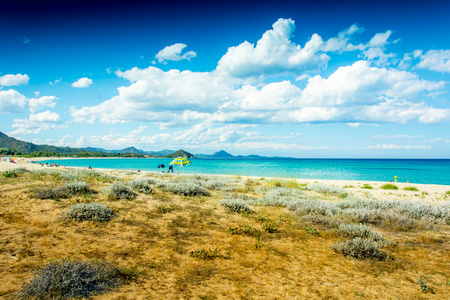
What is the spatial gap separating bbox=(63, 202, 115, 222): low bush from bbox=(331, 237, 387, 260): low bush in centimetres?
672

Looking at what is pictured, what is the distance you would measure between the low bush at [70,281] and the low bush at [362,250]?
5.16 metres

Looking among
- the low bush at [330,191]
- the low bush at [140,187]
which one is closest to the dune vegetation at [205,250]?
the low bush at [140,187]

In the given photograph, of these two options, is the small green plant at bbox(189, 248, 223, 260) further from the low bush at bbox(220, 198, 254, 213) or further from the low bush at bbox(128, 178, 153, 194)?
the low bush at bbox(128, 178, 153, 194)

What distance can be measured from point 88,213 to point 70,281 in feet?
11.9

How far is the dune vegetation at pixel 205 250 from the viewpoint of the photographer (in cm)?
412

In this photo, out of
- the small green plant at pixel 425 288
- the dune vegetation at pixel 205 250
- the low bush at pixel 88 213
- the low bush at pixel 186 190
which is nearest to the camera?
the dune vegetation at pixel 205 250

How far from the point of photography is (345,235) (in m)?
7.20

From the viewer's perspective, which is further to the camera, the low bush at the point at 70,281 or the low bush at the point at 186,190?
the low bush at the point at 186,190

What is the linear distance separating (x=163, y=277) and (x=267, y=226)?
162 inches

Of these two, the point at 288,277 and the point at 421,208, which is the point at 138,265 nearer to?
the point at 288,277

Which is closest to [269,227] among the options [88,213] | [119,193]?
[88,213]

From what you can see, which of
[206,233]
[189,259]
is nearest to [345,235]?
[206,233]

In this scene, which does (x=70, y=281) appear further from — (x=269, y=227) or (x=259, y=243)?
(x=269, y=227)

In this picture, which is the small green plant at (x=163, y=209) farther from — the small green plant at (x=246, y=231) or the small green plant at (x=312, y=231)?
the small green plant at (x=312, y=231)
